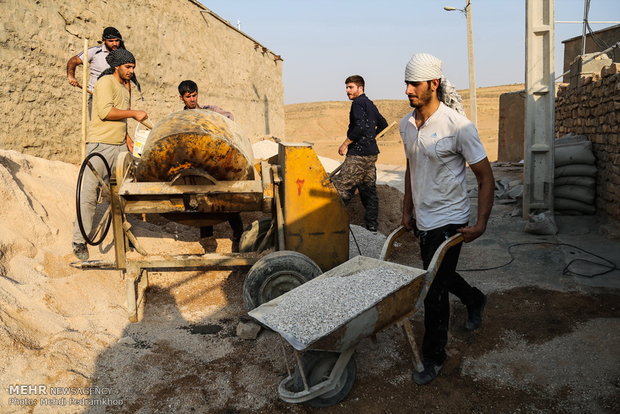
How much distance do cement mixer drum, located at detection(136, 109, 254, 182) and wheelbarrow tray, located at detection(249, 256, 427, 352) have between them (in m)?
1.24

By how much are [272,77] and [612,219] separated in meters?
15.7

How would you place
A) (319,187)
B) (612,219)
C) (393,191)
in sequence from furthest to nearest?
(393,191) → (612,219) → (319,187)

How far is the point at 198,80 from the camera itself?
12500 mm

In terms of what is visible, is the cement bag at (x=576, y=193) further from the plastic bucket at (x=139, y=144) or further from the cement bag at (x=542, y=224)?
the plastic bucket at (x=139, y=144)

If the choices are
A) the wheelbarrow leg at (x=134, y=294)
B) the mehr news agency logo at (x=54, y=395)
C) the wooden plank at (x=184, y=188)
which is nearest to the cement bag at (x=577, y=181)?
the wooden plank at (x=184, y=188)

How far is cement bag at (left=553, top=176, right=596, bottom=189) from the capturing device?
7.54m

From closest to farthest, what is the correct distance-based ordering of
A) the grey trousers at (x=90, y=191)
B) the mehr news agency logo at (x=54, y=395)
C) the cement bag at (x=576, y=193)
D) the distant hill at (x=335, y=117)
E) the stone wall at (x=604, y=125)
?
the mehr news agency logo at (x=54, y=395) < the grey trousers at (x=90, y=191) < the stone wall at (x=604, y=125) < the cement bag at (x=576, y=193) < the distant hill at (x=335, y=117)

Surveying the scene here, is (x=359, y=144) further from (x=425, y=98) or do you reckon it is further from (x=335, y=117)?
(x=335, y=117)

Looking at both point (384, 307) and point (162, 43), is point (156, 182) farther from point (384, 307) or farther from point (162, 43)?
point (162, 43)

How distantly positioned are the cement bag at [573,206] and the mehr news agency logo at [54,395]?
692 cm

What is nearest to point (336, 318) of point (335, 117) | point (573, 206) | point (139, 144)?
point (139, 144)

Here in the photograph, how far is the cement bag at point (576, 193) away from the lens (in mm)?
7500

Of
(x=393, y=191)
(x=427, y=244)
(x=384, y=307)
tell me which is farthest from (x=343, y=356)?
(x=393, y=191)

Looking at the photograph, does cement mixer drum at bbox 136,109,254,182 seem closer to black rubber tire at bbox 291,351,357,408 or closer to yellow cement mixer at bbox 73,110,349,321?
yellow cement mixer at bbox 73,110,349,321
